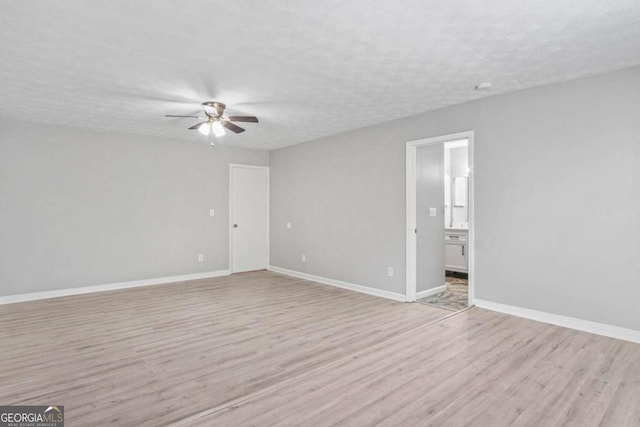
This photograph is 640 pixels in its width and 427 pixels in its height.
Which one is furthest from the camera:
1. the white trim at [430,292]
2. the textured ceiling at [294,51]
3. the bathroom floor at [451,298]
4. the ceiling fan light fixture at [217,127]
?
the white trim at [430,292]

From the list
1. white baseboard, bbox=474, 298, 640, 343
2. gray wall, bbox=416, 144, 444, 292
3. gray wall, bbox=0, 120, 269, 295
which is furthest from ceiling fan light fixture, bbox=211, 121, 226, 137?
white baseboard, bbox=474, 298, 640, 343

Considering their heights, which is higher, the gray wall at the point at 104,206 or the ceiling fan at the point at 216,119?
the ceiling fan at the point at 216,119

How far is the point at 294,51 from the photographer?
9.00ft

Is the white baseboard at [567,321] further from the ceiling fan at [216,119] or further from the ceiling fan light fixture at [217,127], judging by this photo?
the ceiling fan light fixture at [217,127]

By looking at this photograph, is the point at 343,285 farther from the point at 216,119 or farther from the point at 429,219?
the point at 216,119

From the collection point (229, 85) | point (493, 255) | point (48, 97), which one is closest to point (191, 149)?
point (48, 97)

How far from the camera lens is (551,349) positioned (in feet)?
9.77

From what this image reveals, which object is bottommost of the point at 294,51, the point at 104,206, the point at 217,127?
the point at 104,206

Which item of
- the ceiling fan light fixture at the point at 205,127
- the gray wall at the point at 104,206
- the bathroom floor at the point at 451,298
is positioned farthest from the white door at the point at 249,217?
the bathroom floor at the point at 451,298

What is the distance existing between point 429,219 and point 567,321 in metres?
2.09

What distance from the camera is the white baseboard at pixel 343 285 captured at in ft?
16.0

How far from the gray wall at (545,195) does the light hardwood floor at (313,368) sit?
0.44 metres

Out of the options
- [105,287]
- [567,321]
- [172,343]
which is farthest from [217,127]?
[567,321]

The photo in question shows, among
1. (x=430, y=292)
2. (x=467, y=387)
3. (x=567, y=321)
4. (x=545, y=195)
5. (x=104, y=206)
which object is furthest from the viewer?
(x=104, y=206)
